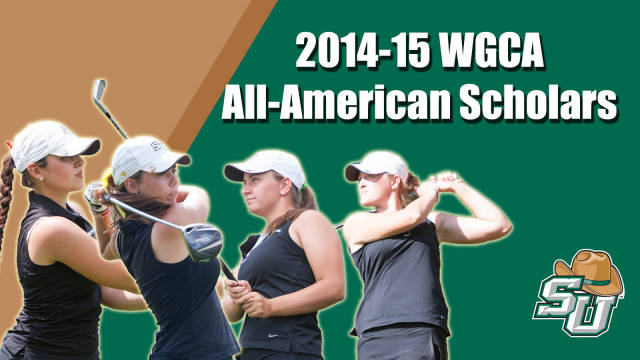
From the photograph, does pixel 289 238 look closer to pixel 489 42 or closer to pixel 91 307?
pixel 91 307

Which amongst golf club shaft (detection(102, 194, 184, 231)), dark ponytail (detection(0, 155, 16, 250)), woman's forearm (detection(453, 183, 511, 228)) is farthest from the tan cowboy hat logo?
dark ponytail (detection(0, 155, 16, 250))

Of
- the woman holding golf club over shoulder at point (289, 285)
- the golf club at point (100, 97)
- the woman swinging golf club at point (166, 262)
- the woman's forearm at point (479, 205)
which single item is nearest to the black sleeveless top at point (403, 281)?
the woman's forearm at point (479, 205)

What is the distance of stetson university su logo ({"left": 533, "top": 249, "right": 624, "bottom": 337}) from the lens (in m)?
8.38

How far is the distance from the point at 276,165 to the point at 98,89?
1.87 m

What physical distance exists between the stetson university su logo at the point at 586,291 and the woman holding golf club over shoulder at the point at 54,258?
155 inches

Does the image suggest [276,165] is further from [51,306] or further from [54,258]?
[51,306]

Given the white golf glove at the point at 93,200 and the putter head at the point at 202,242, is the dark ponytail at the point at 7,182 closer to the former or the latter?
the white golf glove at the point at 93,200

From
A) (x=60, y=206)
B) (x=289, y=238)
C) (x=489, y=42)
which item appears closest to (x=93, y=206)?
(x=60, y=206)

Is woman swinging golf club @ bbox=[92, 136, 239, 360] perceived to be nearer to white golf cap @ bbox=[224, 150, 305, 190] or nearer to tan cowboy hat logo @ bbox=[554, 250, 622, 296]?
white golf cap @ bbox=[224, 150, 305, 190]

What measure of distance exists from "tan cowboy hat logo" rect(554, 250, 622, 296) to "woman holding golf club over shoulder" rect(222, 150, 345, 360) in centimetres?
340

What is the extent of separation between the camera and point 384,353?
664 centimetres

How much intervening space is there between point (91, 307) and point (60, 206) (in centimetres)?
73

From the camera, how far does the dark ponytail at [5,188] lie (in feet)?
22.4

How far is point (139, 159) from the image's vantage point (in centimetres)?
564
